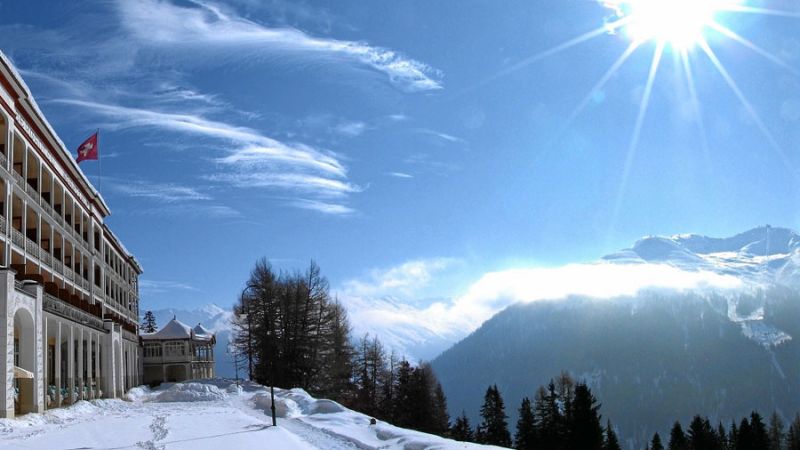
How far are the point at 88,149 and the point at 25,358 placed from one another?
1775 cm

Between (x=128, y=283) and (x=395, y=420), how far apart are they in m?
33.1

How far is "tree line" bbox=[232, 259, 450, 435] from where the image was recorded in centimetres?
6438

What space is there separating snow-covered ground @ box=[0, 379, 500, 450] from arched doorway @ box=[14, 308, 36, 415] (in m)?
1.10

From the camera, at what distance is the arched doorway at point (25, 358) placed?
29.0 meters

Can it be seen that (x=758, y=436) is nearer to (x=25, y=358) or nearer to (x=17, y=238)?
(x=25, y=358)

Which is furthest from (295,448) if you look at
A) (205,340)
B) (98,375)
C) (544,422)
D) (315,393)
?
(205,340)

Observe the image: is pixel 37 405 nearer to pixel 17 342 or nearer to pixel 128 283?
pixel 17 342

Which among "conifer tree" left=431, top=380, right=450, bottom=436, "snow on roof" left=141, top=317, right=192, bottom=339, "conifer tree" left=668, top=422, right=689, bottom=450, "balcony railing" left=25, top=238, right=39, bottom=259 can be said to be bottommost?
"conifer tree" left=668, top=422, right=689, bottom=450

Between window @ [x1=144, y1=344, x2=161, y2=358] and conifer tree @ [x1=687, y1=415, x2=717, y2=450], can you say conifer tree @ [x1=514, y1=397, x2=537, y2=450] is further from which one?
window @ [x1=144, y1=344, x2=161, y2=358]

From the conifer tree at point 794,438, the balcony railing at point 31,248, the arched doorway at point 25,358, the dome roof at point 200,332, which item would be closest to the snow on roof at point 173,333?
the dome roof at point 200,332

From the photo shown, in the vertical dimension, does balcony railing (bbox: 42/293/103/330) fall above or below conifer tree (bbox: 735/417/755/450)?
above

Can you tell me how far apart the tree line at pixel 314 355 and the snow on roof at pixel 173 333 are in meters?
10.7

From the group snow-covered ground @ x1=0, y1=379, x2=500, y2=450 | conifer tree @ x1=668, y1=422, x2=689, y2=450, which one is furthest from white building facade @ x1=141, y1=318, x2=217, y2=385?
conifer tree @ x1=668, y1=422, x2=689, y2=450

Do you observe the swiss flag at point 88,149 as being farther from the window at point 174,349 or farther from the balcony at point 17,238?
the window at point 174,349
